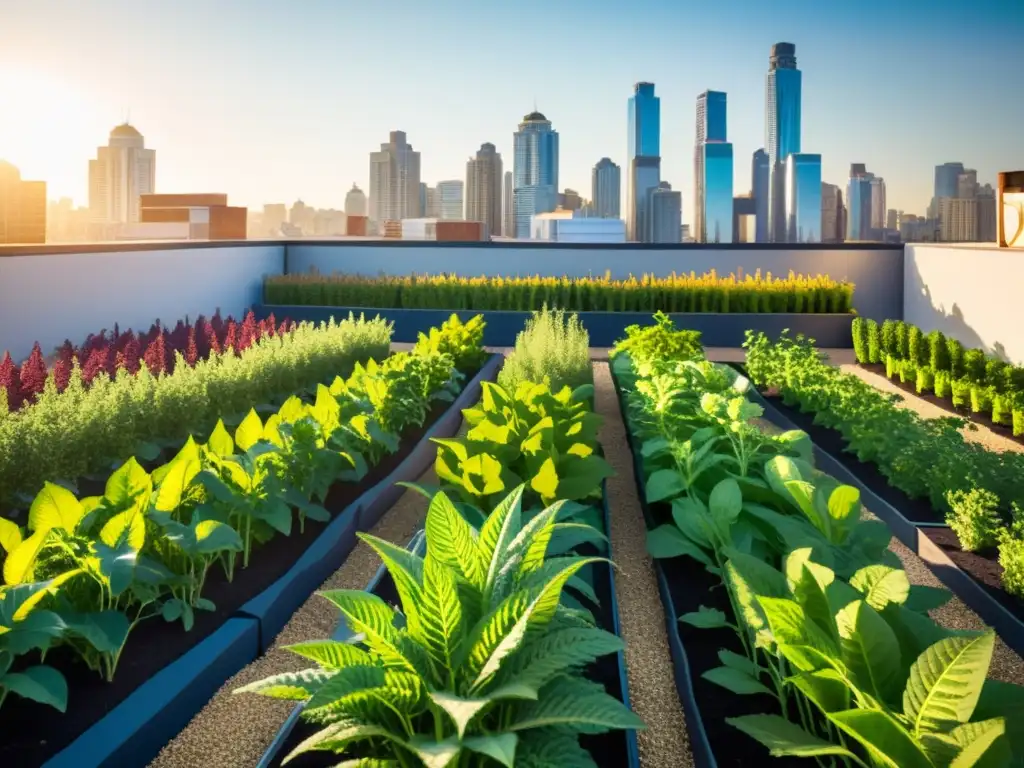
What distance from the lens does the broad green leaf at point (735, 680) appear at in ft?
6.71

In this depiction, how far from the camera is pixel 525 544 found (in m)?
1.75

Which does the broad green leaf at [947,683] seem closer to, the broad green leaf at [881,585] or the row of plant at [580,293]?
the broad green leaf at [881,585]

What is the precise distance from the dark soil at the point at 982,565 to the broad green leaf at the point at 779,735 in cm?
146

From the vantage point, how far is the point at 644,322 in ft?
35.7

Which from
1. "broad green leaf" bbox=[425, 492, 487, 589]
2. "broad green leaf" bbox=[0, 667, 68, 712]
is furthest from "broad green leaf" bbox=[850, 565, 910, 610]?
"broad green leaf" bbox=[0, 667, 68, 712]

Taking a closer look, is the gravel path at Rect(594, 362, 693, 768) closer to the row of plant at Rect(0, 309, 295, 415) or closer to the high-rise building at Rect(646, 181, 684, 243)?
the row of plant at Rect(0, 309, 295, 415)

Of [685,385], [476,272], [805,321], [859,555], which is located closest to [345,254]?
[476,272]

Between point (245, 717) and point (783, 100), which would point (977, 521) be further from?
point (783, 100)

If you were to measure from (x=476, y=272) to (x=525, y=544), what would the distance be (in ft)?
37.8

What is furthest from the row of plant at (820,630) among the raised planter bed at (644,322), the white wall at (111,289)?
the raised planter bed at (644,322)

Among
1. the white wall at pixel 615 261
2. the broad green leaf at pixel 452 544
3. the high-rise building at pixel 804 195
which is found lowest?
the broad green leaf at pixel 452 544

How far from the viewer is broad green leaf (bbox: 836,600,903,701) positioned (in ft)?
5.28

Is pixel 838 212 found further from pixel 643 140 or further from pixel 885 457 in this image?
pixel 885 457

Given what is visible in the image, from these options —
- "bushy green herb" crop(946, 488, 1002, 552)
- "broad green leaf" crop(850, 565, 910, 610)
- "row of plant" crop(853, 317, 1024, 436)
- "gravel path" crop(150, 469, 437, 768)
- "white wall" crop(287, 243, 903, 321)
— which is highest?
"white wall" crop(287, 243, 903, 321)
